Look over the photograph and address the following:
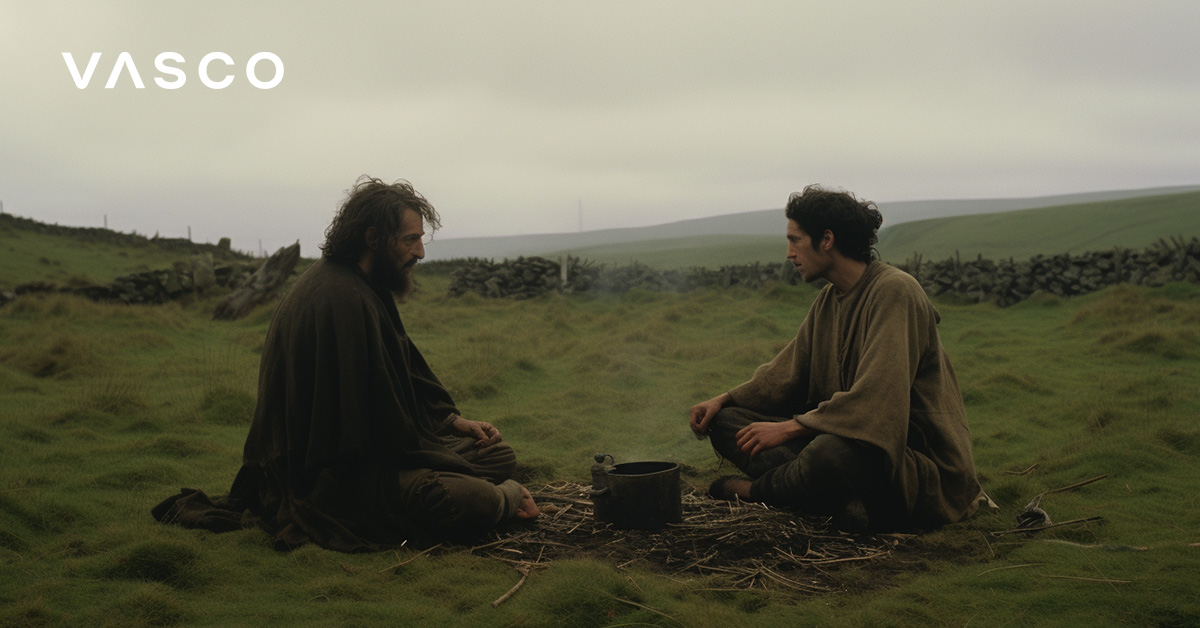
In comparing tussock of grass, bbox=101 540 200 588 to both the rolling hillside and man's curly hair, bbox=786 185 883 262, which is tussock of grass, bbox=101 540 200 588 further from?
the rolling hillside

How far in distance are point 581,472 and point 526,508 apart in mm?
1336

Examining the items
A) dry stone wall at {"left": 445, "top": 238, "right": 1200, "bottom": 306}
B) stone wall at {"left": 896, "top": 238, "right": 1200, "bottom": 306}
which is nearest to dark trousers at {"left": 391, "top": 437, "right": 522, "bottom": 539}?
dry stone wall at {"left": 445, "top": 238, "right": 1200, "bottom": 306}

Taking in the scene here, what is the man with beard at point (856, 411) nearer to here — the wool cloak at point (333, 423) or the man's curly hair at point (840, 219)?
the man's curly hair at point (840, 219)

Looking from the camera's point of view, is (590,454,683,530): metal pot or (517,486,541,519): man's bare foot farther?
(517,486,541,519): man's bare foot

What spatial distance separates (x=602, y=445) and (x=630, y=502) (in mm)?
2431

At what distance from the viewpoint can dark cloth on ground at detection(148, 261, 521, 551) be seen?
4.09 metres

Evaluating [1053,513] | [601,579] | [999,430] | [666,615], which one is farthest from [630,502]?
[999,430]

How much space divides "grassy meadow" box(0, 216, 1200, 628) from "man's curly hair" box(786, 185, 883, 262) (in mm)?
1528

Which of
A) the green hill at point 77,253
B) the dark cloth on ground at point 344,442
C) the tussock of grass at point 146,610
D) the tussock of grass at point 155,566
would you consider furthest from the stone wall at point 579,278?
the tussock of grass at point 146,610

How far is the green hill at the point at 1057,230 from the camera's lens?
2627cm

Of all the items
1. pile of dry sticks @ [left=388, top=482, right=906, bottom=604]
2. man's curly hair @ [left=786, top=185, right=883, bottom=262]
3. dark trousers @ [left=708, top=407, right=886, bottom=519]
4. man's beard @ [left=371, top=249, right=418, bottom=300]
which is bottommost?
pile of dry sticks @ [left=388, top=482, right=906, bottom=604]

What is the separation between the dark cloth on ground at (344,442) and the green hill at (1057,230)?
922 inches

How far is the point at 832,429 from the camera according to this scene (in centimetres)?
414

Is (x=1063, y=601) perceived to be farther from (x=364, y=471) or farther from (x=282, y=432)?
(x=282, y=432)
